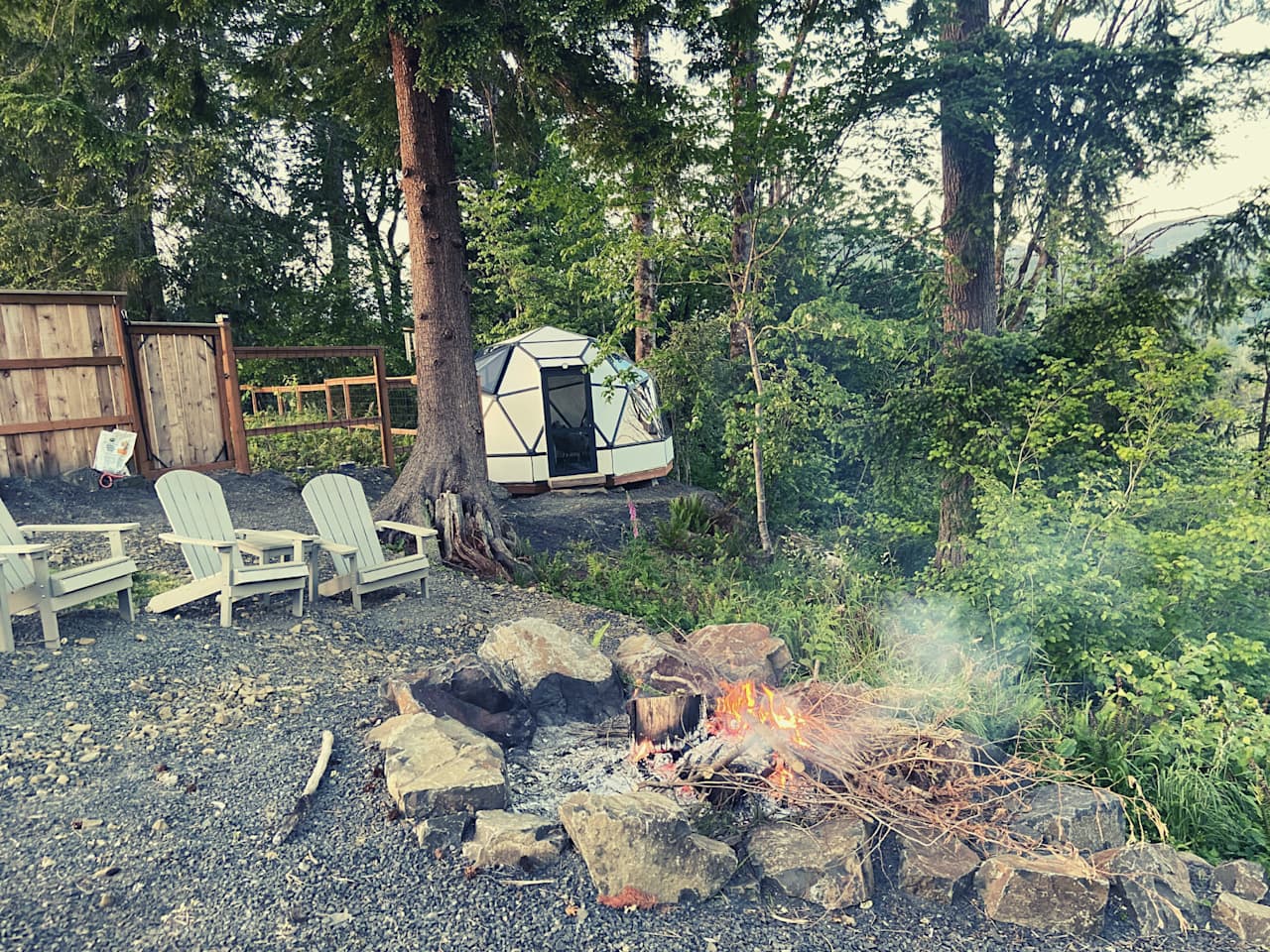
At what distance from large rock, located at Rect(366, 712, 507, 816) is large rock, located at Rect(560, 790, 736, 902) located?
1.14 feet

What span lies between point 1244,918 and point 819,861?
1.48m

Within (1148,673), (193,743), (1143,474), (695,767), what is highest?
(1143,474)

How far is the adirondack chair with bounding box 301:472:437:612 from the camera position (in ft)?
15.6

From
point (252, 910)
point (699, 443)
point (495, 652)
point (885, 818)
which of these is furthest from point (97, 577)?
point (699, 443)

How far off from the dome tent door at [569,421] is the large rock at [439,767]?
27.5 feet

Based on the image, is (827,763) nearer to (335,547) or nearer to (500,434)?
(335,547)

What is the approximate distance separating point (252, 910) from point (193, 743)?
1071 mm

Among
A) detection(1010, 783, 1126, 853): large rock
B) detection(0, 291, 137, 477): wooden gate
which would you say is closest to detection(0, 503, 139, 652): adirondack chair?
detection(0, 291, 137, 477): wooden gate

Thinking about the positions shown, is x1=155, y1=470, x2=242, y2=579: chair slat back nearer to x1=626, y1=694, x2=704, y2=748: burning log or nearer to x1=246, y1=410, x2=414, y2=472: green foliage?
x1=626, y1=694, x2=704, y2=748: burning log

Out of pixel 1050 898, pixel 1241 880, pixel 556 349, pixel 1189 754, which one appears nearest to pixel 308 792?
pixel 1050 898

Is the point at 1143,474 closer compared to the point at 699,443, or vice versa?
the point at 1143,474

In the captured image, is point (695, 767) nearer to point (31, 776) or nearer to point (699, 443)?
point (31, 776)

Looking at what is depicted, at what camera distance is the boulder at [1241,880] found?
2.81 m

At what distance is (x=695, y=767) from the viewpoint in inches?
120
